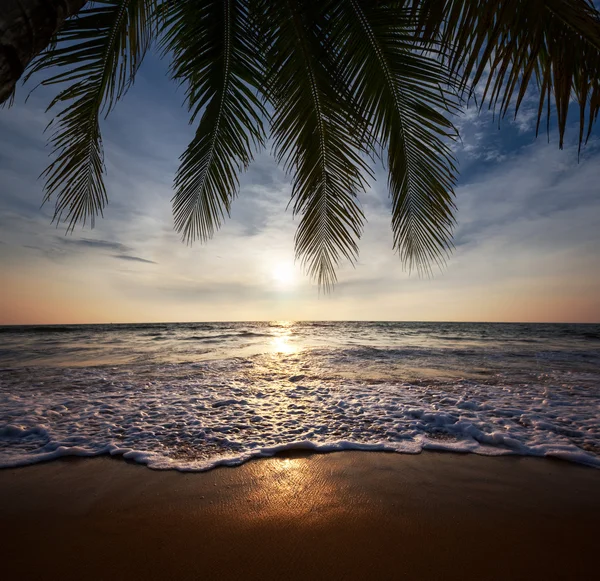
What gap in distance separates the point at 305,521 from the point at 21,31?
7.56ft

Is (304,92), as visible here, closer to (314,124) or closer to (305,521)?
(314,124)

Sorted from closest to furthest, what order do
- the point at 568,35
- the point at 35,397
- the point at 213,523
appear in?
the point at 568,35 < the point at 213,523 < the point at 35,397

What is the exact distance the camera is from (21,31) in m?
0.97

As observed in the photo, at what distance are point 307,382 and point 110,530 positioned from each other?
12.6 feet

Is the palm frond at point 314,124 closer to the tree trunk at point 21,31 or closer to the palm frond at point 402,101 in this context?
the palm frond at point 402,101

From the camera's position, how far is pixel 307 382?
5.30 meters

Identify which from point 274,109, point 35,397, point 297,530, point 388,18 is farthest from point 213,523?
point 35,397

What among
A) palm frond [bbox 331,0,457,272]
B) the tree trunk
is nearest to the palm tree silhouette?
palm frond [bbox 331,0,457,272]

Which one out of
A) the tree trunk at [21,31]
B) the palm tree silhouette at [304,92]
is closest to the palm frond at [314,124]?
the palm tree silhouette at [304,92]

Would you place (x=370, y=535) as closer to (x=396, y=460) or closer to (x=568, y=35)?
(x=396, y=460)

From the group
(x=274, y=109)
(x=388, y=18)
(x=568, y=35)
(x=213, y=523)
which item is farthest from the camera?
(x=274, y=109)

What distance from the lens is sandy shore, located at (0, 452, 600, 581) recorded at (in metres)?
1.38

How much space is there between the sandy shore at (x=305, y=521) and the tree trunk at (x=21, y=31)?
1.87 meters

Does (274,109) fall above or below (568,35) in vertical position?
above
